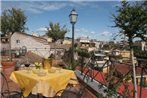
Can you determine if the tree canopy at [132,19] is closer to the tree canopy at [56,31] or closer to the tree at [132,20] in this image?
the tree at [132,20]

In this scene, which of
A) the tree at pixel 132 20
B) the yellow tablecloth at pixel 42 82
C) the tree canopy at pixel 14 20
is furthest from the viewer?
the tree canopy at pixel 14 20

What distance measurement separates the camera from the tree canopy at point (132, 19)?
39281 mm

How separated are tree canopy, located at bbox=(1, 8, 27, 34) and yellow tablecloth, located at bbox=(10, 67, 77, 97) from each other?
43.9m

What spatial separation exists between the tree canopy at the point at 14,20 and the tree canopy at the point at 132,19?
689 inches

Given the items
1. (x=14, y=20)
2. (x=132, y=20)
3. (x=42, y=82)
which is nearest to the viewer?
(x=42, y=82)

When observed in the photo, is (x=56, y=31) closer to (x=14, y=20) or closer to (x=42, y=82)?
(x=14, y=20)

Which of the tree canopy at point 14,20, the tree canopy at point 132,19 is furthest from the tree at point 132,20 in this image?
the tree canopy at point 14,20

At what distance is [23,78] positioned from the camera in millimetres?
5680

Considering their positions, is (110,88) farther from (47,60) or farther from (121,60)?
(47,60)

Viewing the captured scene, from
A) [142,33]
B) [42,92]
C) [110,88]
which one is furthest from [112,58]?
[142,33]

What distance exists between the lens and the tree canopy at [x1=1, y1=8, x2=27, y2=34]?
4853 centimetres

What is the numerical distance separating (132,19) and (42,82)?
36683 mm

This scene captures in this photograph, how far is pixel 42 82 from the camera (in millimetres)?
5270

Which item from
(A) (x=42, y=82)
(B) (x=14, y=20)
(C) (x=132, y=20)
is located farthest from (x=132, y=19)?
(A) (x=42, y=82)
